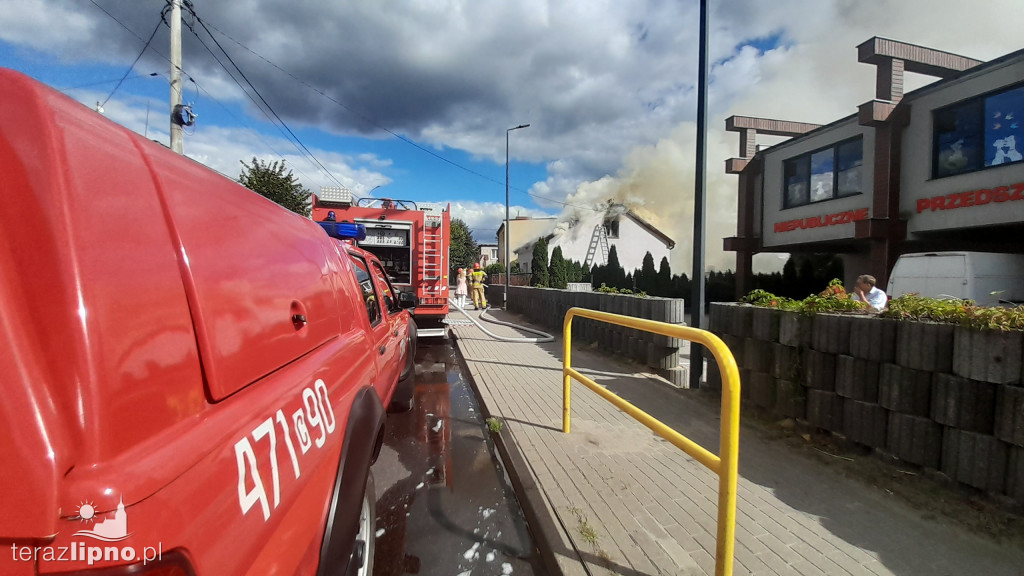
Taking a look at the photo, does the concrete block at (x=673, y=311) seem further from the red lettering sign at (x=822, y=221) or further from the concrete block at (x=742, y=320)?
the red lettering sign at (x=822, y=221)

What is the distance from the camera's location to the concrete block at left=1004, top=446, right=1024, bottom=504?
2584 mm

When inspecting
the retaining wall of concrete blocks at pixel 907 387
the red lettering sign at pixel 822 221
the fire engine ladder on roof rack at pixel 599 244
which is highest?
the fire engine ladder on roof rack at pixel 599 244

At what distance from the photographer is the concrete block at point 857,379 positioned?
11.2 feet

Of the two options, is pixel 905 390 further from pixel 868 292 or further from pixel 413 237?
pixel 413 237

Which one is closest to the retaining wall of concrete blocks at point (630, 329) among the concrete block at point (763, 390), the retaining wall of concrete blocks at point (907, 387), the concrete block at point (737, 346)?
the concrete block at point (737, 346)

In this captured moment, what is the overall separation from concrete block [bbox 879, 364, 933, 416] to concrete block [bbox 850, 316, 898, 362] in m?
0.10

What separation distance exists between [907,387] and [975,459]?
521 mm

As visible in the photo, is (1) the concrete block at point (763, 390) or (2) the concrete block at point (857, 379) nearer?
(2) the concrete block at point (857, 379)

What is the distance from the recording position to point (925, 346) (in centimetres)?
308

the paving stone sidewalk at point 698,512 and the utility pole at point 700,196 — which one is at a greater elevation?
the utility pole at point 700,196

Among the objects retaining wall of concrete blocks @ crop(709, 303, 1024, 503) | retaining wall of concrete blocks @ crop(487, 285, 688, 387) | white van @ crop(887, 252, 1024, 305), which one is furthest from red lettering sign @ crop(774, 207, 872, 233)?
retaining wall of concrete blocks @ crop(709, 303, 1024, 503)

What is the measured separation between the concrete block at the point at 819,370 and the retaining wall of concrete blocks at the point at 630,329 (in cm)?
228

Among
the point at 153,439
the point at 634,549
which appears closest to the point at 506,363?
the point at 634,549

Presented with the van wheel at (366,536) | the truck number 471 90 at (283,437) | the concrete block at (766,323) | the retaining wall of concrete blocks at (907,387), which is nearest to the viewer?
the truck number 471 90 at (283,437)
